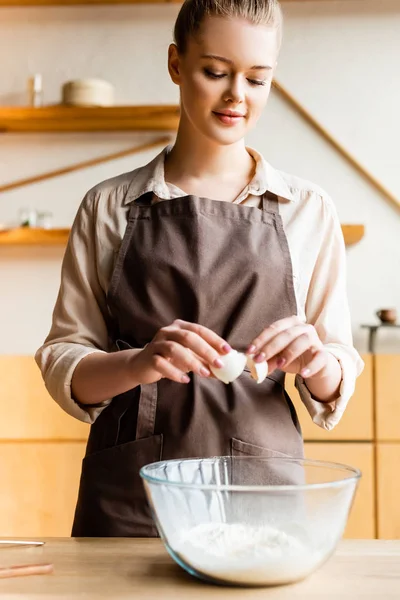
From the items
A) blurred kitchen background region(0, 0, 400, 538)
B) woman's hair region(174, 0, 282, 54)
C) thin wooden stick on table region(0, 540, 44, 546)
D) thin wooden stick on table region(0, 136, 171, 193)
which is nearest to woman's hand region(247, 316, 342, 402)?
thin wooden stick on table region(0, 540, 44, 546)

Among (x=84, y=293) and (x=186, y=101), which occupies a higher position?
(x=186, y=101)

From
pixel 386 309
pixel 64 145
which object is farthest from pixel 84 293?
pixel 64 145

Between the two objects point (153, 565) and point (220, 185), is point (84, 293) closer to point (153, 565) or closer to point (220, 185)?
point (220, 185)

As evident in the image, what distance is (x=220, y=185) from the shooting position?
1.44 metres

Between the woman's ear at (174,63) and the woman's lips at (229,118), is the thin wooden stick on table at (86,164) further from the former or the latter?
the woman's lips at (229,118)

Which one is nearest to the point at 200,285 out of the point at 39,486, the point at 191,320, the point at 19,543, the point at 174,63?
the point at 191,320

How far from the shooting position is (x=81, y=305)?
139 cm

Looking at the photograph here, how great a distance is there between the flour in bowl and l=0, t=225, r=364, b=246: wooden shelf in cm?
237

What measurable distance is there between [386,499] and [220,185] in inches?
64.6

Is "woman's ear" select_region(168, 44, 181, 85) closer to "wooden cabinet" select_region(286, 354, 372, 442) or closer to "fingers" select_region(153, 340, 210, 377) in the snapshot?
"fingers" select_region(153, 340, 210, 377)

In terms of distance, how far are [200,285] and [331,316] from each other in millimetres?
226

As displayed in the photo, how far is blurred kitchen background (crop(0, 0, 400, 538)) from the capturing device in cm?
317

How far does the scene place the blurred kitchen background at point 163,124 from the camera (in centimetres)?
317

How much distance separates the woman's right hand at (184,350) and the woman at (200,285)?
0.06 meters
